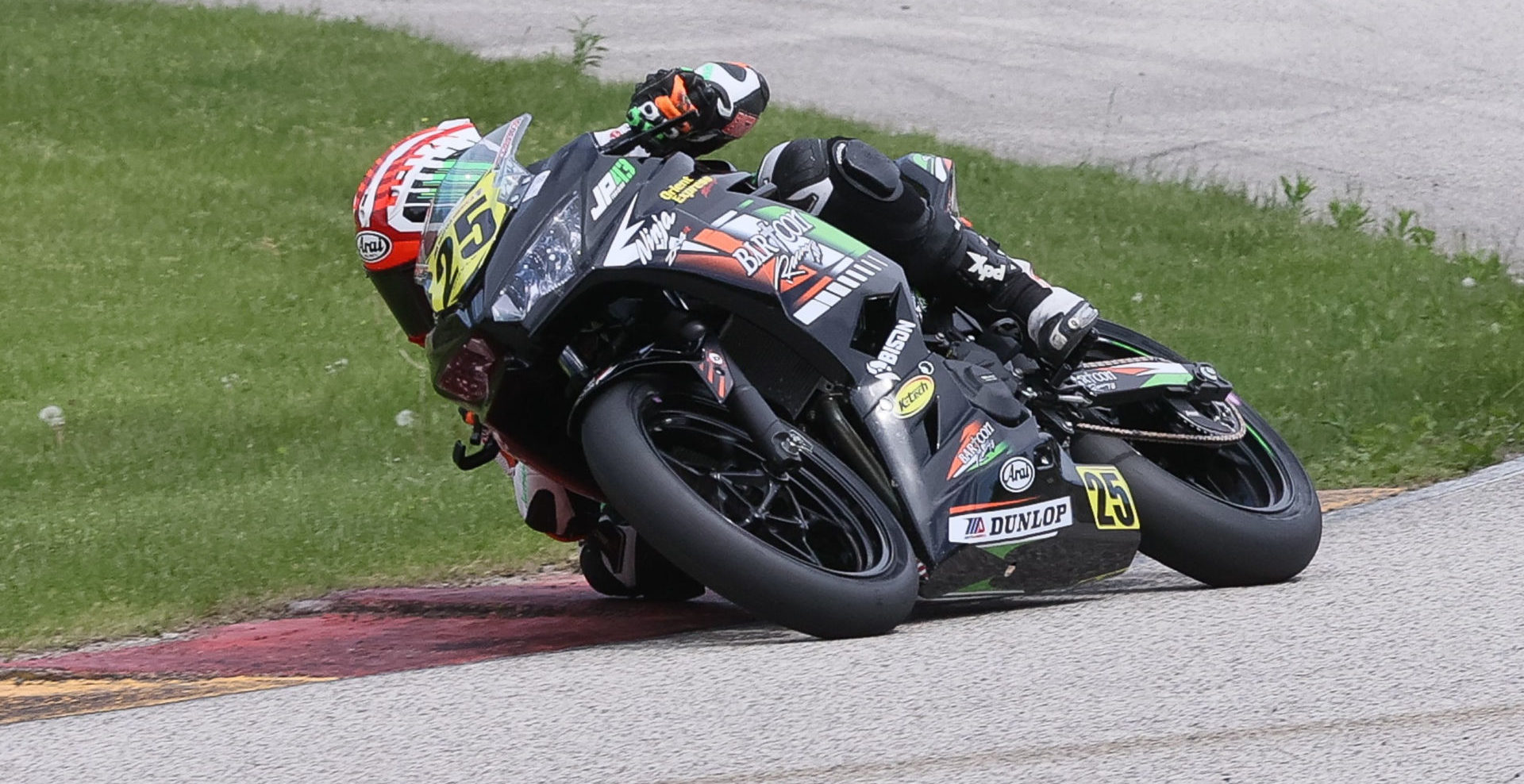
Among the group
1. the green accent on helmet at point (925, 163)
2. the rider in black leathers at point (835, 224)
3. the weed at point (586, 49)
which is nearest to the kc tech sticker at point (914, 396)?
the rider in black leathers at point (835, 224)

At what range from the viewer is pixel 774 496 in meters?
4.46

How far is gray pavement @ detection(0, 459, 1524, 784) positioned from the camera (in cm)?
332

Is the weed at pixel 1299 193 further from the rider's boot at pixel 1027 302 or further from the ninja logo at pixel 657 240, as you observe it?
the ninja logo at pixel 657 240

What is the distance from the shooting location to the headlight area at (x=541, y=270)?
173 inches

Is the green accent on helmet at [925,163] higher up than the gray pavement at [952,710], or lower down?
higher up

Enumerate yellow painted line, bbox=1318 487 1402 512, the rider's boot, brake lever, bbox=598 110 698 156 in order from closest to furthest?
1. brake lever, bbox=598 110 698 156
2. the rider's boot
3. yellow painted line, bbox=1318 487 1402 512

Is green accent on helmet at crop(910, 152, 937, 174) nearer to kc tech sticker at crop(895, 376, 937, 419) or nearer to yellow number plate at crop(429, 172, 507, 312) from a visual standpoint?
kc tech sticker at crop(895, 376, 937, 419)

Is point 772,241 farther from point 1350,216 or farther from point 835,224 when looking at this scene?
point 1350,216

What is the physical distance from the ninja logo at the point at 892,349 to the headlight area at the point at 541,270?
0.75 m

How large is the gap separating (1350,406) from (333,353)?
4732 millimetres

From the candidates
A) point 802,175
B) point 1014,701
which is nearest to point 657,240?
point 802,175

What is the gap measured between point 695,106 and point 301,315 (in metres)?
5.86

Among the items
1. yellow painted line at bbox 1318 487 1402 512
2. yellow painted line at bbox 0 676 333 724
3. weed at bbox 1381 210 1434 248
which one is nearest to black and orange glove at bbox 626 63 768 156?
yellow painted line at bbox 0 676 333 724

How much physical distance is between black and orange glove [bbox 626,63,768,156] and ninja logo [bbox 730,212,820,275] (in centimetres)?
39
